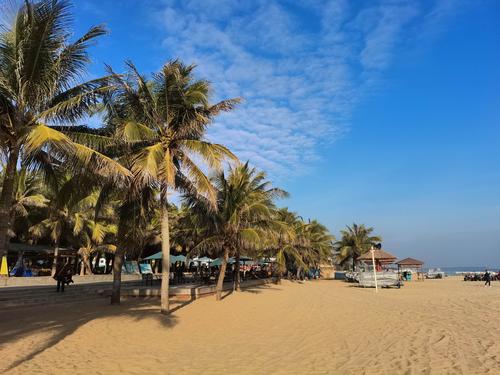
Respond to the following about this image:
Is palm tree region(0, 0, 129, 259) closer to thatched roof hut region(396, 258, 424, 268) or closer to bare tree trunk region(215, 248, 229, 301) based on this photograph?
bare tree trunk region(215, 248, 229, 301)

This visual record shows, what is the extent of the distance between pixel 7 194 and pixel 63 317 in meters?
4.59

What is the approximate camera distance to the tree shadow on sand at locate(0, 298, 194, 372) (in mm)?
9070

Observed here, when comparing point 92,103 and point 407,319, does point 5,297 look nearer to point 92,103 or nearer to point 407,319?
point 92,103

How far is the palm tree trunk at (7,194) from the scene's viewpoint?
885cm

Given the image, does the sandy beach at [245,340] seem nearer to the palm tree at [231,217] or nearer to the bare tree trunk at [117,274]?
the bare tree trunk at [117,274]

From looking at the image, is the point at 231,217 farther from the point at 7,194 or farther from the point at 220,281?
the point at 7,194

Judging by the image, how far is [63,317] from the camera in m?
12.0

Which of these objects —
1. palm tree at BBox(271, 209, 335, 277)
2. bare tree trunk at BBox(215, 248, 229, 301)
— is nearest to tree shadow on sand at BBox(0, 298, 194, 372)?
bare tree trunk at BBox(215, 248, 229, 301)

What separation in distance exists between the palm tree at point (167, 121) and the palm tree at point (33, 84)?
2561mm

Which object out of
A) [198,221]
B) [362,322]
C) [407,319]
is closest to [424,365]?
[362,322]

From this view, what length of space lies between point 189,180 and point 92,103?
4572mm

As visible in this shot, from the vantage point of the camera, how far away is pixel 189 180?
1451cm

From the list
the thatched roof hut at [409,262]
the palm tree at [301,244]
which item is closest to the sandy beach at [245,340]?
the palm tree at [301,244]

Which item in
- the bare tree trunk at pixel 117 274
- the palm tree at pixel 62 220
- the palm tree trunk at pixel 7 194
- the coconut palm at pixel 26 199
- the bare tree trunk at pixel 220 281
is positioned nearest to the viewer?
the palm tree trunk at pixel 7 194
